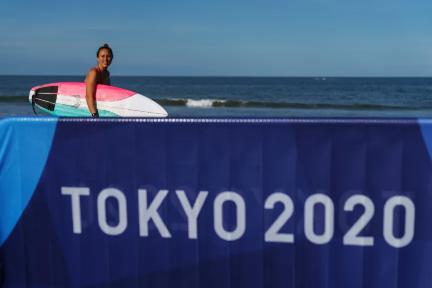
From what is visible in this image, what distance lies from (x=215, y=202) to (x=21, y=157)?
3.80 feet

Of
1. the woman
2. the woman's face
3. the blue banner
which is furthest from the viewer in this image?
the woman's face

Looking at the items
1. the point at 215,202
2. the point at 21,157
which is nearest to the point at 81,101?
the point at 21,157

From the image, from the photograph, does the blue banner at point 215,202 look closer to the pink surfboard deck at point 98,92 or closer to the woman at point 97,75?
the woman at point 97,75

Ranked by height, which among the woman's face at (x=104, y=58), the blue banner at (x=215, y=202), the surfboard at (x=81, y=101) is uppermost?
the woman's face at (x=104, y=58)

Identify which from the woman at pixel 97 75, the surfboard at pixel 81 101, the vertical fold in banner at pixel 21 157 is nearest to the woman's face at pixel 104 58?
the woman at pixel 97 75

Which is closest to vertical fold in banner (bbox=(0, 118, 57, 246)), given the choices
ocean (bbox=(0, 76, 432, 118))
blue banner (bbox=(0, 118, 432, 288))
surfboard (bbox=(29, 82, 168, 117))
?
blue banner (bbox=(0, 118, 432, 288))

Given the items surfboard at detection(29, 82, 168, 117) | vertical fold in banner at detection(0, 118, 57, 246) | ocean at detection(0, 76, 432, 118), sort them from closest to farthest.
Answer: vertical fold in banner at detection(0, 118, 57, 246) < surfboard at detection(29, 82, 168, 117) < ocean at detection(0, 76, 432, 118)

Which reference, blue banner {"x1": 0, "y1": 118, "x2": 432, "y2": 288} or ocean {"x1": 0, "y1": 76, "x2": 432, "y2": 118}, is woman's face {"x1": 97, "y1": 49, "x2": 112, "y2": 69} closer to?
ocean {"x1": 0, "y1": 76, "x2": 432, "y2": 118}

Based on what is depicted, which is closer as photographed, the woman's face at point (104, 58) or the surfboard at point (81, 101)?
the woman's face at point (104, 58)

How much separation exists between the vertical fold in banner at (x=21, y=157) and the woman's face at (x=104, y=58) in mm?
2086

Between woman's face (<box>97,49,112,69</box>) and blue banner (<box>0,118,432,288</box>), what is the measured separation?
2094mm

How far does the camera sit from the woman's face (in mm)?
4469

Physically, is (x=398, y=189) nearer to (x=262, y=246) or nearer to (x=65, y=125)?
(x=262, y=246)

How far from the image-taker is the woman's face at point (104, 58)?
4.47 metres
